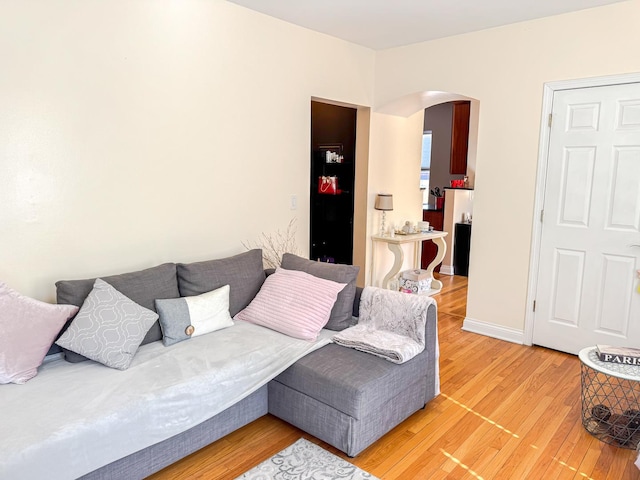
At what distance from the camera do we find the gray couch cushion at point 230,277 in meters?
2.86

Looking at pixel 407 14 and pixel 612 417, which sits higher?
pixel 407 14

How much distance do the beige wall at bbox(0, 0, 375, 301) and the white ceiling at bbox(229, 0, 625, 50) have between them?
0.21 metres

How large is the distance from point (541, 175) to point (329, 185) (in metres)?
2.18

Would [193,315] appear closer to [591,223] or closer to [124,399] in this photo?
[124,399]

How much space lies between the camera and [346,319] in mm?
2926

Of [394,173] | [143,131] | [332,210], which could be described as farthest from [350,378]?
[332,210]

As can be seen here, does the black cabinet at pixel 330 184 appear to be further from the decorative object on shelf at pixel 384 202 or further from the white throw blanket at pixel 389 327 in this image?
the white throw blanket at pixel 389 327

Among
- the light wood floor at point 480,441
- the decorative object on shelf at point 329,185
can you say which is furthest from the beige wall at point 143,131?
the light wood floor at point 480,441

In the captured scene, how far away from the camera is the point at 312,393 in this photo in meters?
2.39

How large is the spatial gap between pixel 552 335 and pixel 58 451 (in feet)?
11.6

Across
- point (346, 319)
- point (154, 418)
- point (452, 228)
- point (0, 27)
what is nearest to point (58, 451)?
point (154, 418)

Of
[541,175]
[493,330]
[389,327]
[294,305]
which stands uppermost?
[541,175]

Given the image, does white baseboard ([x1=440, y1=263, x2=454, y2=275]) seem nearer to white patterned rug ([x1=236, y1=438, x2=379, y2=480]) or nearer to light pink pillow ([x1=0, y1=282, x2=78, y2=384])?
white patterned rug ([x1=236, y1=438, x2=379, y2=480])

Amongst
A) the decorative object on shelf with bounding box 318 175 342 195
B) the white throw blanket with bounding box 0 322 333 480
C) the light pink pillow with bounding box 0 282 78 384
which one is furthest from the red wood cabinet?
the light pink pillow with bounding box 0 282 78 384
